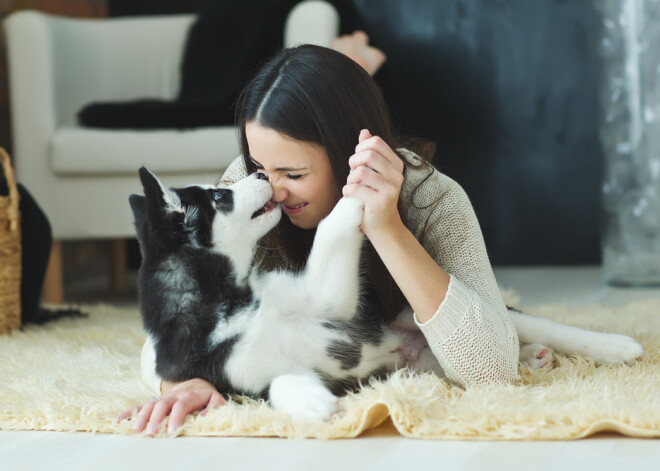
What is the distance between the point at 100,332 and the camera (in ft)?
7.51

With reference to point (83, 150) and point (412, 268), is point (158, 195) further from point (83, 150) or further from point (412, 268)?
point (83, 150)

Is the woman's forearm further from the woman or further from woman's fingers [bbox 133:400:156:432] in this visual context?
woman's fingers [bbox 133:400:156:432]

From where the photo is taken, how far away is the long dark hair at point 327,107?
148cm

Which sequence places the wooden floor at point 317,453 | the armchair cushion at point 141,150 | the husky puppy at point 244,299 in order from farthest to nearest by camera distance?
the armchair cushion at point 141,150 < the husky puppy at point 244,299 < the wooden floor at point 317,453

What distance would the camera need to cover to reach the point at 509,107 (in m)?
3.73

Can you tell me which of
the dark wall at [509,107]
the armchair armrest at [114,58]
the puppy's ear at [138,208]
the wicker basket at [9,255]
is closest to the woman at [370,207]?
the puppy's ear at [138,208]

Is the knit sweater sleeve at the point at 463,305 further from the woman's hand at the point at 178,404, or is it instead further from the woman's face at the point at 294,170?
the woman's hand at the point at 178,404

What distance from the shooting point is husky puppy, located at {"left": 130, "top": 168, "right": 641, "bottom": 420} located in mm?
1328

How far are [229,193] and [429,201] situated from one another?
0.41 m

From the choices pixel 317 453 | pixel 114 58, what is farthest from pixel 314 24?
pixel 317 453

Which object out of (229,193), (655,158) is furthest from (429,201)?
(655,158)

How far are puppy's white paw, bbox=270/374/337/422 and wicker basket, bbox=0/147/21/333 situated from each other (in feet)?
4.47

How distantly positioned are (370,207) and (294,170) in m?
0.23

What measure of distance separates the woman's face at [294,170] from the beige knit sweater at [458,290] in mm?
187
